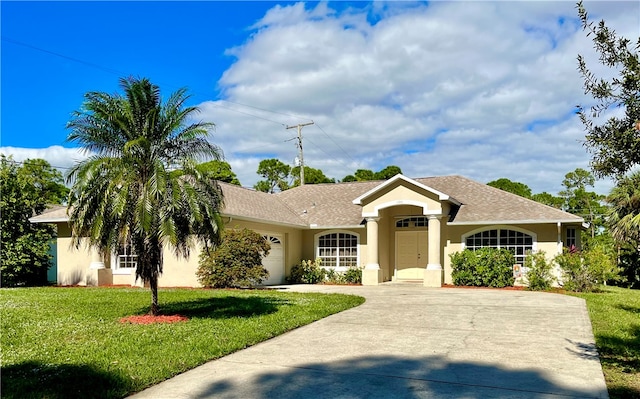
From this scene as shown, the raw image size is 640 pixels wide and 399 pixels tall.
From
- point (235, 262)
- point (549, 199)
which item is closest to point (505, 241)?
point (235, 262)

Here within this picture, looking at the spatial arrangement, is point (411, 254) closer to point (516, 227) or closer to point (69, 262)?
point (516, 227)

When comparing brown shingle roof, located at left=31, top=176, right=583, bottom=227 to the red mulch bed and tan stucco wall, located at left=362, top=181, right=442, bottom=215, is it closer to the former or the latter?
tan stucco wall, located at left=362, top=181, right=442, bottom=215

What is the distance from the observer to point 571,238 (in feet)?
69.9

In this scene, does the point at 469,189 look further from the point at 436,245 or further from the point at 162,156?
the point at 162,156

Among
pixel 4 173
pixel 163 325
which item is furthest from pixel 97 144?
pixel 4 173

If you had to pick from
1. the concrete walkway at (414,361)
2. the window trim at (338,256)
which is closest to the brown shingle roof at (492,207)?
the window trim at (338,256)

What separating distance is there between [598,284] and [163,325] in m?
16.7

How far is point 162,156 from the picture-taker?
10586mm

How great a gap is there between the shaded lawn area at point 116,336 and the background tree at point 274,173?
41.8m

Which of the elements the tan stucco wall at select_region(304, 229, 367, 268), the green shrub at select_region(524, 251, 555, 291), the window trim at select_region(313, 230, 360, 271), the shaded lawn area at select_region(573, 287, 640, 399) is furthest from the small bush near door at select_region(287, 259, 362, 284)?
the shaded lawn area at select_region(573, 287, 640, 399)

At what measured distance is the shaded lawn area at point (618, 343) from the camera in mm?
6312

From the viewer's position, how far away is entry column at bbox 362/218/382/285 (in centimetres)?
2167

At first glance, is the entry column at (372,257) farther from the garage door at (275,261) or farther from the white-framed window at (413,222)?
the garage door at (275,261)

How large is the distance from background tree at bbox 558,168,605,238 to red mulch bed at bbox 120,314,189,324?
132 ft
